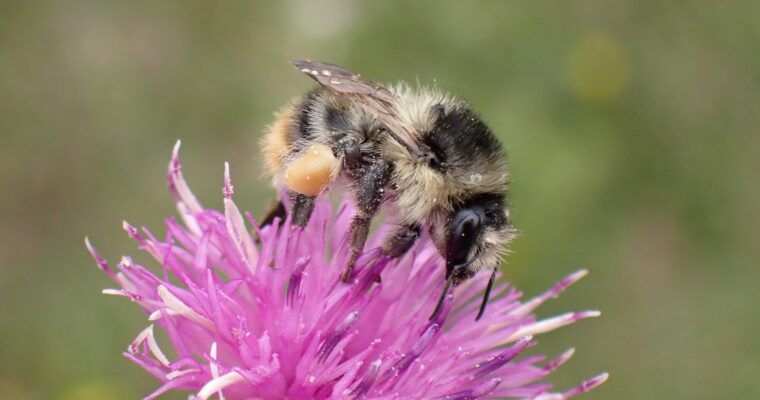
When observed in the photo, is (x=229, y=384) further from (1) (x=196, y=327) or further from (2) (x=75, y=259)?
(2) (x=75, y=259)

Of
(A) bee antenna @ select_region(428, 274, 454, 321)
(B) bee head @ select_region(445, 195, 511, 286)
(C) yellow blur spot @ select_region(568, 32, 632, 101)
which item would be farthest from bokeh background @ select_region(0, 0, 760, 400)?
(B) bee head @ select_region(445, 195, 511, 286)

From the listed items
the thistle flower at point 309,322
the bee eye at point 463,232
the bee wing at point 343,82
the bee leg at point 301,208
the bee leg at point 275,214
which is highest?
the bee wing at point 343,82

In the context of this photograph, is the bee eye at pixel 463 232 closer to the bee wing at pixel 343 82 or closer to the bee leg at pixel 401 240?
the bee leg at pixel 401 240

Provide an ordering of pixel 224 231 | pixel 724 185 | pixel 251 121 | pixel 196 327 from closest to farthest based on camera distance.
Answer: pixel 196 327, pixel 224 231, pixel 724 185, pixel 251 121

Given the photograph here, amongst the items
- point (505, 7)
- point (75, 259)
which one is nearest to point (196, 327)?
point (75, 259)

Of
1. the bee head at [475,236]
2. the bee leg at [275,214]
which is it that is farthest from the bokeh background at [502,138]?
the bee head at [475,236]

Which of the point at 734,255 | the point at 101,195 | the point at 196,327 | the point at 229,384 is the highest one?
the point at 734,255
